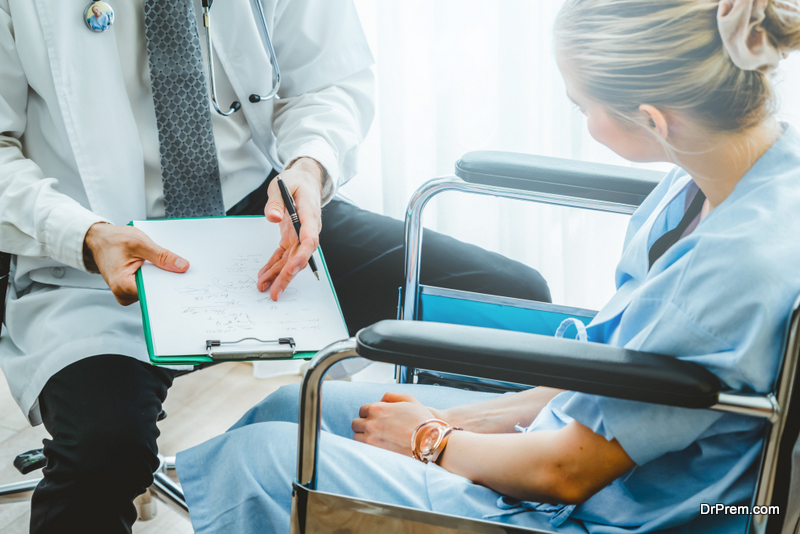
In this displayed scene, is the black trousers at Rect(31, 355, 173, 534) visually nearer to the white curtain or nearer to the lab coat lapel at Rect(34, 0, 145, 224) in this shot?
the lab coat lapel at Rect(34, 0, 145, 224)

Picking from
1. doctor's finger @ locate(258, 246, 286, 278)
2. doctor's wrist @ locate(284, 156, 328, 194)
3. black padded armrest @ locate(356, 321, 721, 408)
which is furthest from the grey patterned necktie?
black padded armrest @ locate(356, 321, 721, 408)

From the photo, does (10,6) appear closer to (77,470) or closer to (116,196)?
(116,196)

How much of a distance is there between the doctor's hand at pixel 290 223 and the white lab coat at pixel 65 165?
0.19 ft

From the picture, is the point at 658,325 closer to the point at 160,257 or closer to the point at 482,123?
the point at 160,257

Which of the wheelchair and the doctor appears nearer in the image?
the wheelchair

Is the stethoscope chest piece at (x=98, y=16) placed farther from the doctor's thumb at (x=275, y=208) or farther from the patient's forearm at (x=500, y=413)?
the patient's forearm at (x=500, y=413)

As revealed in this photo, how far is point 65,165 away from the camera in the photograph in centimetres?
108

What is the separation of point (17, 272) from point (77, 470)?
0.36 meters

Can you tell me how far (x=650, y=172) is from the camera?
3.12 ft

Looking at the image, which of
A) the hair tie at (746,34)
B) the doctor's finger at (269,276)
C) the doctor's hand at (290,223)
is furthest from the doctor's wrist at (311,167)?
the hair tie at (746,34)

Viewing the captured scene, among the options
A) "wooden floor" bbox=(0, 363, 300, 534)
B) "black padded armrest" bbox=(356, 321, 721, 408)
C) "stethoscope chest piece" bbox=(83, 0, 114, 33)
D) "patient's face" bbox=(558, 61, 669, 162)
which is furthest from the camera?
"wooden floor" bbox=(0, 363, 300, 534)

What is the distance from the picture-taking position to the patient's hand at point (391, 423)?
815mm

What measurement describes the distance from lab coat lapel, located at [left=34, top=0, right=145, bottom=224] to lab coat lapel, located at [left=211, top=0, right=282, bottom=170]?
0.19m

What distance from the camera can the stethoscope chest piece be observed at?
1.00 metres
